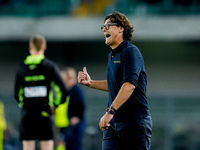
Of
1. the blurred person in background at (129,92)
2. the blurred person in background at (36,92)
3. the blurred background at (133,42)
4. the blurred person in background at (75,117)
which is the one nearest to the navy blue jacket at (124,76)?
the blurred person in background at (129,92)

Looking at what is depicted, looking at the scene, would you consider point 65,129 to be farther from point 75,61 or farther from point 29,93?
point 75,61

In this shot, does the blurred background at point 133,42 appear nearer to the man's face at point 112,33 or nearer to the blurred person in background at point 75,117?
the blurred person in background at point 75,117

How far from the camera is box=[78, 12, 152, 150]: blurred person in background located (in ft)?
15.7

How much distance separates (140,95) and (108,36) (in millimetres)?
667

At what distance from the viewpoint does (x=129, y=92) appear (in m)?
4.68

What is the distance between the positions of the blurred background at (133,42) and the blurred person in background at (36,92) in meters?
6.24

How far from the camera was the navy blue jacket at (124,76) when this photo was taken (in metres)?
4.82

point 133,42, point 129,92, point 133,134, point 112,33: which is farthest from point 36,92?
point 133,42

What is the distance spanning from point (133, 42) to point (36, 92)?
10057 millimetres

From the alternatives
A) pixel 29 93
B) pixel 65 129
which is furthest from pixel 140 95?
pixel 65 129

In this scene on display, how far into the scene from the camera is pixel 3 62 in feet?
58.3

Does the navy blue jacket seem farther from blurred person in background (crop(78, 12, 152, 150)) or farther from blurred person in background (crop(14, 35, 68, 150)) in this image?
blurred person in background (crop(14, 35, 68, 150))

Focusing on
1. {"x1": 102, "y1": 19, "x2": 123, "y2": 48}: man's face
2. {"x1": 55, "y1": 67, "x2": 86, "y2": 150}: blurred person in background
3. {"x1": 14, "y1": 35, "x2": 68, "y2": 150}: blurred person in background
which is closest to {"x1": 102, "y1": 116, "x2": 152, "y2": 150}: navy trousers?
{"x1": 102, "y1": 19, "x2": 123, "y2": 48}: man's face

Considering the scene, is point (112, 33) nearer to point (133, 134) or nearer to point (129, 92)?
point (129, 92)
